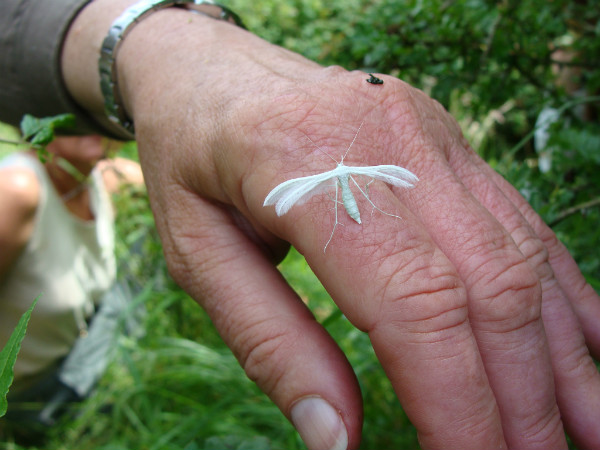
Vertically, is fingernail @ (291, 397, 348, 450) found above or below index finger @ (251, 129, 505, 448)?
below

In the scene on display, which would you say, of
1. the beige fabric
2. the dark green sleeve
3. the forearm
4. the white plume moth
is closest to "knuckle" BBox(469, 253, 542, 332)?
the white plume moth

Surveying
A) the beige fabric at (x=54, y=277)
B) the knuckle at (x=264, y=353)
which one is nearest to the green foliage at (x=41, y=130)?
the knuckle at (x=264, y=353)

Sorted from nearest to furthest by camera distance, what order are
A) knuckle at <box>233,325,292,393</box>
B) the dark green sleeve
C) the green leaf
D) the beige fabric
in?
the green leaf, knuckle at <box>233,325,292,393</box>, the dark green sleeve, the beige fabric

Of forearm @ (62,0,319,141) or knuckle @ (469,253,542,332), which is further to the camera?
forearm @ (62,0,319,141)

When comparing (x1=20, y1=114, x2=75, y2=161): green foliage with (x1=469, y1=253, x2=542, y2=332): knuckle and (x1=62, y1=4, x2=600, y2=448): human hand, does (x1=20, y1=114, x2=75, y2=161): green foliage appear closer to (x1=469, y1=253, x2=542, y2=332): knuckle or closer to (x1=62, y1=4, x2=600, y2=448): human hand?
(x1=62, y1=4, x2=600, y2=448): human hand

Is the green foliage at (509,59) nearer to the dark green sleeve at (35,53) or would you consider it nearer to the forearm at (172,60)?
the forearm at (172,60)

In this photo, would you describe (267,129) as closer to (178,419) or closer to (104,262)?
(178,419)

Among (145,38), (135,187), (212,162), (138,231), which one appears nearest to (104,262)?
(138,231)
